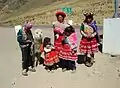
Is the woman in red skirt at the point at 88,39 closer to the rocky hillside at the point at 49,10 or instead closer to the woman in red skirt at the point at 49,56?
the rocky hillside at the point at 49,10

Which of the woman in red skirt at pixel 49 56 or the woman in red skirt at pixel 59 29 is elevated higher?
the woman in red skirt at pixel 59 29

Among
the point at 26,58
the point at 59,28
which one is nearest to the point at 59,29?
the point at 59,28

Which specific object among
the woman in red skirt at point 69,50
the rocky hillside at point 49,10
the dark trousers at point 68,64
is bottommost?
the dark trousers at point 68,64

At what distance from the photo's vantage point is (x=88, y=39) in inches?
53.1

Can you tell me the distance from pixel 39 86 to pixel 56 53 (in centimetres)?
18

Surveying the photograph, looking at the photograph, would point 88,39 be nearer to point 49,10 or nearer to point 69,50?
point 69,50

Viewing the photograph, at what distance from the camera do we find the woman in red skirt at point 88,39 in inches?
52.6

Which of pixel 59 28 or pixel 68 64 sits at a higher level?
pixel 59 28

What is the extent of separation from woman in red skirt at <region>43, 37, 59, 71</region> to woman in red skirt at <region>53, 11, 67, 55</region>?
3 centimetres

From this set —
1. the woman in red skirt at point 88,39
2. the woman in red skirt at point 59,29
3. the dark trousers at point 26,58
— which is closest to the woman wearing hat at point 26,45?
the dark trousers at point 26,58

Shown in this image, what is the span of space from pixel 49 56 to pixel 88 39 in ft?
0.67

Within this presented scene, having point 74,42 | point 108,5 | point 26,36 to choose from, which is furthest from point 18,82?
point 108,5

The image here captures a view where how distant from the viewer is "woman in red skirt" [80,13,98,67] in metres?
1.33

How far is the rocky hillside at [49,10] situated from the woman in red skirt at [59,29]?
0.03 m
